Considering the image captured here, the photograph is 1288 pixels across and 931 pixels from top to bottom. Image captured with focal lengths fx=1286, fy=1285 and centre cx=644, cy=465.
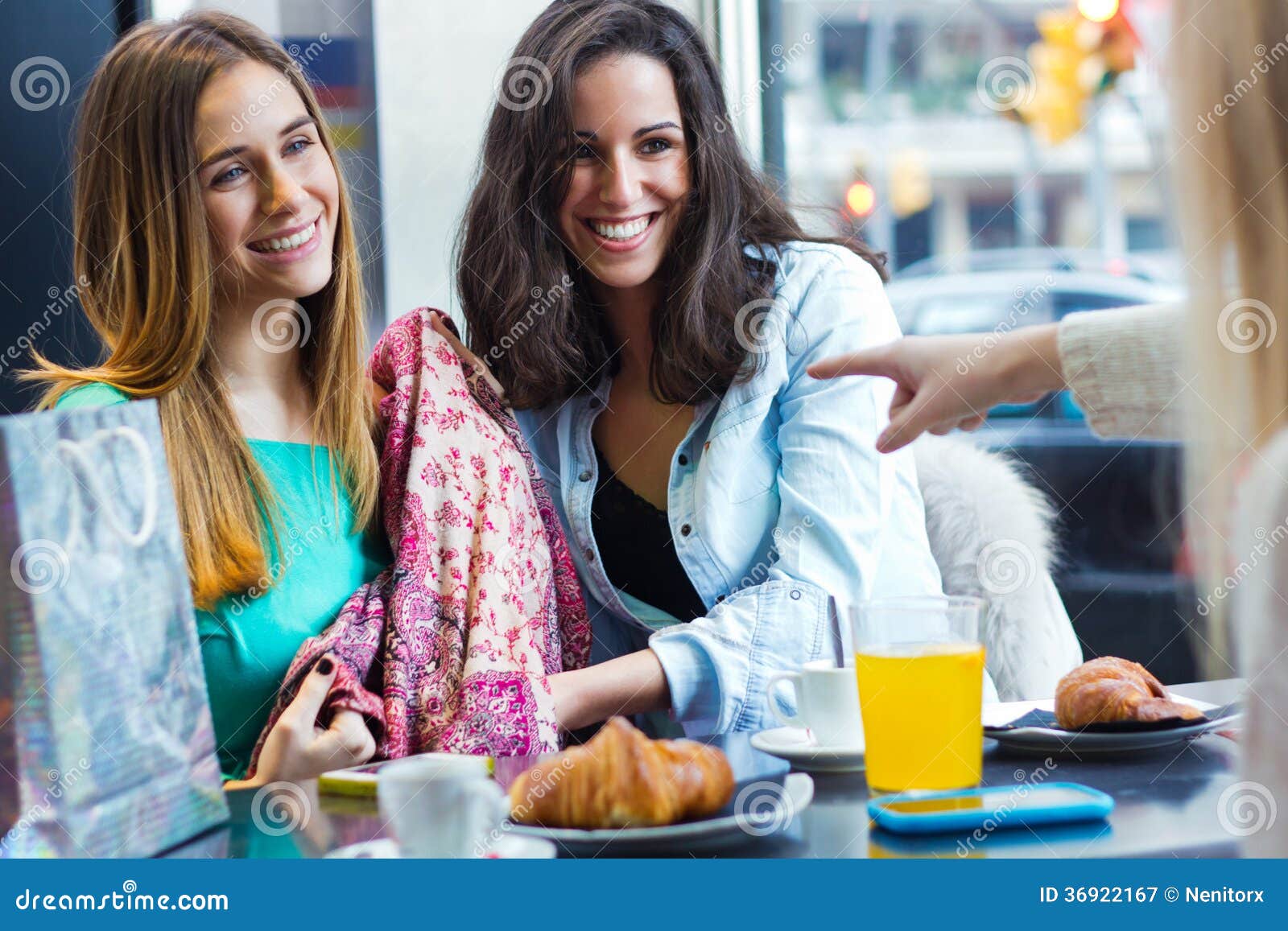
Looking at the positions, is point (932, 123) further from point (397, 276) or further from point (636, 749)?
point (636, 749)

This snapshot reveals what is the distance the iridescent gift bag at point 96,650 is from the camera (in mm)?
739

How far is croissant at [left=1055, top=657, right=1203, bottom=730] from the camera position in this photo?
3.34 feet

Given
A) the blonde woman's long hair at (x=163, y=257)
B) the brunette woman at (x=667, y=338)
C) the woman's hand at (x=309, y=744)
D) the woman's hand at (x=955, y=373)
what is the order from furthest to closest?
the brunette woman at (x=667, y=338), the blonde woman's long hair at (x=163, y=257), the woman's hand at (x=309, y=744), the woman's hand at (x=955, y=373)

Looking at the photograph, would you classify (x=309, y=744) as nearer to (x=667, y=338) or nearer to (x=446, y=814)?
(x=446, y=814)

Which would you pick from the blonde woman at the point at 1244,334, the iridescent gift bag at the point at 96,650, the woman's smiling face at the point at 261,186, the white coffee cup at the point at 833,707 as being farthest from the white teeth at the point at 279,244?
the blonde woman at the point at 1244,334

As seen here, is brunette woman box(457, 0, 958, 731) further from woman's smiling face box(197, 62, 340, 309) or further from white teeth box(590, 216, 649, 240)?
woman's smiling face box(197, 62, 340, 309)

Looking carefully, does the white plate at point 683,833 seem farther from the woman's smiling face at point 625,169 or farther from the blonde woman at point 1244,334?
the woman's smiling face at point 625,169

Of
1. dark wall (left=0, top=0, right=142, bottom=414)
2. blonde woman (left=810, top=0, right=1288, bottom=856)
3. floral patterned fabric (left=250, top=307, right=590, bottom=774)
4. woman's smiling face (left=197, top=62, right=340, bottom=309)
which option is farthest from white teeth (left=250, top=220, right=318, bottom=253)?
blonde woman (left=810, top=0, right=1288, bottom=856)

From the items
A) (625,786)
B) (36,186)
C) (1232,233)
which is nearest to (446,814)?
(625,786)

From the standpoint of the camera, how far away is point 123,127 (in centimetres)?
146

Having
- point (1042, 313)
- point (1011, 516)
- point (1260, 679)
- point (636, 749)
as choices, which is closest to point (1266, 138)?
point (1260, 679)

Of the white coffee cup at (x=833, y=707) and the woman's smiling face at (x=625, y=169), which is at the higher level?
the woman's smiling face at (x=625, y=169)

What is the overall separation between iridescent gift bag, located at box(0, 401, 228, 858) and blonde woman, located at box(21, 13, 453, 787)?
0.51 m

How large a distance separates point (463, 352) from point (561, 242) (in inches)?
9.4
